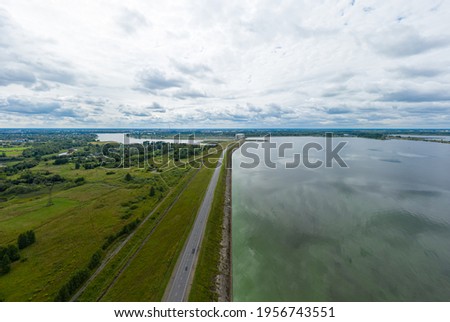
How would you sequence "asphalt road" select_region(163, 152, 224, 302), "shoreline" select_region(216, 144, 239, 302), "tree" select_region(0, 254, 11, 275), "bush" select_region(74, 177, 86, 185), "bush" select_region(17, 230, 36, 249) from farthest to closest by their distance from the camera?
"bush" select_region(74, 177, 86, 185) → "bush" select_region(17, 230, 36, 249) → "tree" select_region(0, 254, 11, 275) → "shoreline" select_region(216, 144, 239, 302) → "asphalt road" select_region(163, 152, 224, 302)

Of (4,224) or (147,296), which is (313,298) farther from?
(4,224)

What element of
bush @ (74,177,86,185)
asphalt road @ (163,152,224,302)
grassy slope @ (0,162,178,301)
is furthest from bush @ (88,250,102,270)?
bush @ (74,177,86,185)

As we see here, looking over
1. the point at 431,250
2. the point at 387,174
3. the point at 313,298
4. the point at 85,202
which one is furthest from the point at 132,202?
the point at 387,174

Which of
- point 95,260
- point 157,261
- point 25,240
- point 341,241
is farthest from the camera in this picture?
point 341,241

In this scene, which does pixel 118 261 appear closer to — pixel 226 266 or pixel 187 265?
pixel 187 265

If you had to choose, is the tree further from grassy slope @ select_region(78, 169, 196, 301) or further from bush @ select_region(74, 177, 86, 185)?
bush @ select_region(74, 177, 86, 185)

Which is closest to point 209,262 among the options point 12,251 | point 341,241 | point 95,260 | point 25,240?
point 95,260

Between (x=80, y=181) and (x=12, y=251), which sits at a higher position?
(x=80, y=181)
